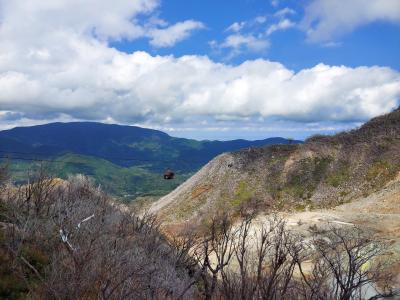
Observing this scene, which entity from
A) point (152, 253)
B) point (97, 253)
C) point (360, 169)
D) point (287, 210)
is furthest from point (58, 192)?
point (360, 169)

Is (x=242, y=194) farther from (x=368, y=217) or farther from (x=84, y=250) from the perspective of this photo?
(x=84, y=250)

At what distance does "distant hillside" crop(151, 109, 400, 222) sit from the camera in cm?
7150

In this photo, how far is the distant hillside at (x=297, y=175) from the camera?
71500 millimetres

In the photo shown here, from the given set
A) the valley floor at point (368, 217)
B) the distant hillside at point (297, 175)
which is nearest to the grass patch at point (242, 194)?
the distant hillside at point (297, 175)

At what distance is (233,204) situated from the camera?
2864 inches

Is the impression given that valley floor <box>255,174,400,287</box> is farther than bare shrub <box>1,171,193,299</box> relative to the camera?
Yes

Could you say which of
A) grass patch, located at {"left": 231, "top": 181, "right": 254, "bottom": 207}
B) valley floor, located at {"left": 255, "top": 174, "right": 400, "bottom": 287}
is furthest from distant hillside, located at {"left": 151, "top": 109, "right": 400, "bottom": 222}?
valley floor, located at {"left": 255, "top": 174, "right": 400, "bottom": 287}

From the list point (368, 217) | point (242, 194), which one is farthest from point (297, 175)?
point (368, 217)

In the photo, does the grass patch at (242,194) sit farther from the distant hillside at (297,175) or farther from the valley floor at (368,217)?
the valley floor at (368,217)

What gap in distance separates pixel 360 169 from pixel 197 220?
2860 cm

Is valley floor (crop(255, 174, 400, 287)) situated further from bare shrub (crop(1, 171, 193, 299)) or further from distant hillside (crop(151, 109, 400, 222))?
bare shrub (crop(1, 171, 193, 299))

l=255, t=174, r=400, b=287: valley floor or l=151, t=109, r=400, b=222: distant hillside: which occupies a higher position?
l=151, t=109, r=400, b=222: distant hillside

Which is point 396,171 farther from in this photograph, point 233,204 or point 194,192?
point 194,192

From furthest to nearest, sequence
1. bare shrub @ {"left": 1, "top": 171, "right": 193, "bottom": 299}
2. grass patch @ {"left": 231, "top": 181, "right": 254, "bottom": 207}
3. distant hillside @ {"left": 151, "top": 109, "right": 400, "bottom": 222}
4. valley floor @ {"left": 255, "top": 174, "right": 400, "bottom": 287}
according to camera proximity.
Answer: grass patch @ {"left": 231, "top": 181, "right": 254, "bottom": 207} → distant hillside @ {"left": 151, "top": 109, "right": 400, "bottom": 222} → valley floor @ {"left": 255, "top": 174, "right": 400, "bottom": 287} → bare shrub @ {"left": 1, "top": 171, "right": 193, "bottom": 299}
